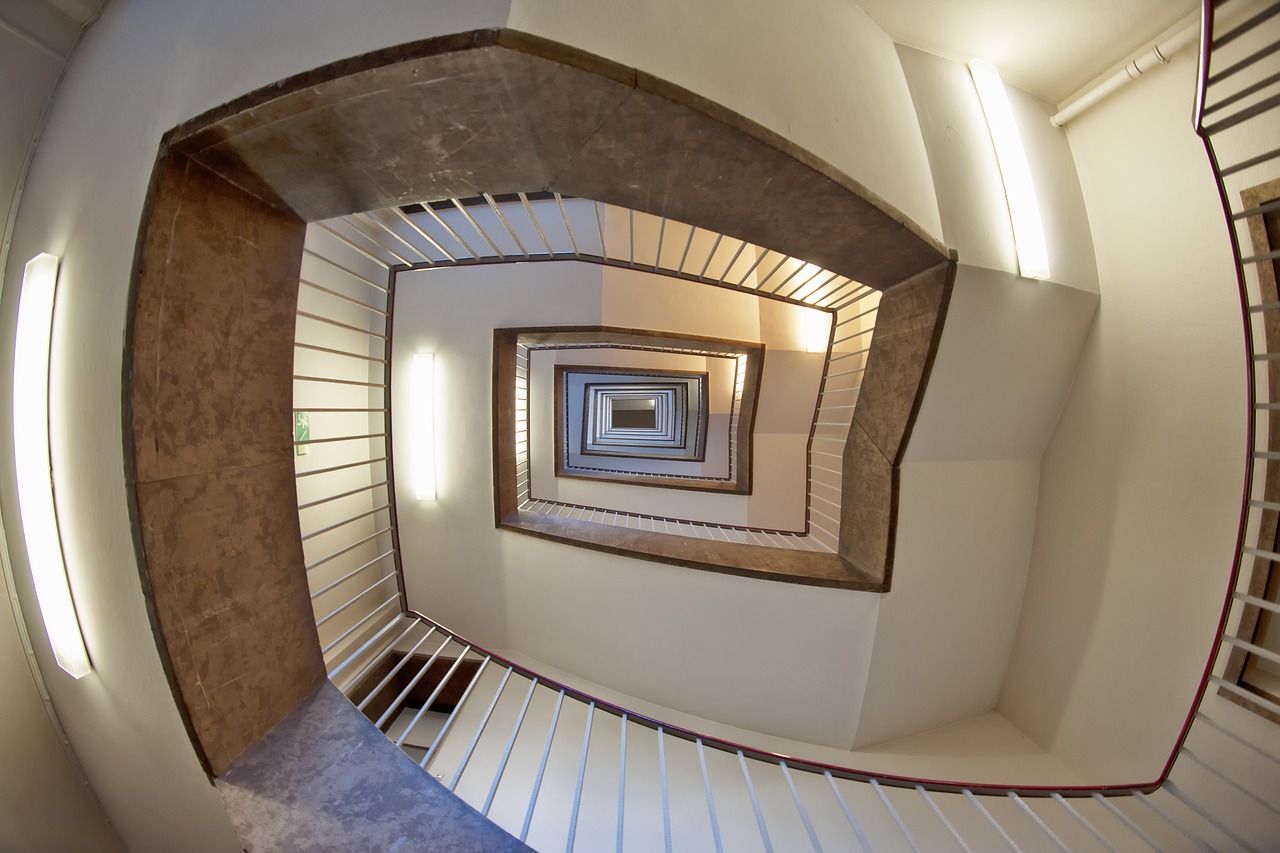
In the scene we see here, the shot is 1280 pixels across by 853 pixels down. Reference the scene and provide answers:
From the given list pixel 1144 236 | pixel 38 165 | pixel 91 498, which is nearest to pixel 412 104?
pixel 91 498

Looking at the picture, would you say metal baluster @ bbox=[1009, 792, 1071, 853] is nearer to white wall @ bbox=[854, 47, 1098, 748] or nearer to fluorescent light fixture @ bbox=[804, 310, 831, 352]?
white wall @ bbox=[854, 47, 1098, 748]

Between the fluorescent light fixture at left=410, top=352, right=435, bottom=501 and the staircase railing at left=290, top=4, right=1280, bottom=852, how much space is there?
879 millimetres

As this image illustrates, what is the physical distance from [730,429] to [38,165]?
5.26m

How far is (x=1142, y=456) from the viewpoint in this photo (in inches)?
73.5

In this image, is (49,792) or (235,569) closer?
(235,569)

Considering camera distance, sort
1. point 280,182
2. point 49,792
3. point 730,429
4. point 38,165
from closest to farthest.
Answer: point 280,182
point 38,165
point 49,792
point 730,429

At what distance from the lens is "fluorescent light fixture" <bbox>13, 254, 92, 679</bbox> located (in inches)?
46.9

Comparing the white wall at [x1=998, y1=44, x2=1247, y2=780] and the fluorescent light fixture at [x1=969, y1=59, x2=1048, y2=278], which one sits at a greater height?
the fluorescent light fixture at [x1=969, y1=59, x2=1048, y2=278]

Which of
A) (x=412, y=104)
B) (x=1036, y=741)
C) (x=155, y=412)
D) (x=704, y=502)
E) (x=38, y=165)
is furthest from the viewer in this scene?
(x=704, y=502)

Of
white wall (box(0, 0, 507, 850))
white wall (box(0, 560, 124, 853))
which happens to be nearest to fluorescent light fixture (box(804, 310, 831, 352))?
white wall (box(0, 0, 507, 850))

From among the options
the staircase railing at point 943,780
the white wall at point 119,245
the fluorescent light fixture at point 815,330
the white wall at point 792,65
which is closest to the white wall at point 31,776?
the white wall at point 119,245

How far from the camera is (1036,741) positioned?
2301 mm

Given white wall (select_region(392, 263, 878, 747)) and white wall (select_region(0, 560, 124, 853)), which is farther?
white wall (select_region(392, 263, 878, 747))

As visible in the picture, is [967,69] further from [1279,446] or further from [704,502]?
[704,502]
